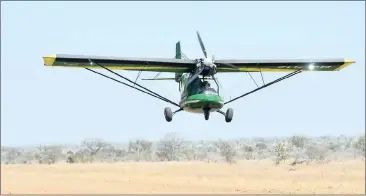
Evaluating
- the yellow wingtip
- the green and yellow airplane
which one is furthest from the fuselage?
the yellow wingtip

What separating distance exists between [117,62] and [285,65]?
7.43m

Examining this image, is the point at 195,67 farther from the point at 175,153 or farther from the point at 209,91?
the point at 175,153

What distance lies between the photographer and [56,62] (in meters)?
26.3

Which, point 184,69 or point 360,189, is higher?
point 184,69

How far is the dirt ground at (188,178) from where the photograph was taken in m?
42.6

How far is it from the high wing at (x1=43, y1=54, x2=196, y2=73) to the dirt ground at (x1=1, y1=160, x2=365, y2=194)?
1428 centimetres

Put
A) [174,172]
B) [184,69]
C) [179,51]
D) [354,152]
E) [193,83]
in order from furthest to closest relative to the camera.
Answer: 1. [354,152]
2. [174,172]
3. [179,51]
4. [184,69]
5. [193,83]

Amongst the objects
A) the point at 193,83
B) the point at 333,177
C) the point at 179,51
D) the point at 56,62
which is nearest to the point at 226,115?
the point at 193,83

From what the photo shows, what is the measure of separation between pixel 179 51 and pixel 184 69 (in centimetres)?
798

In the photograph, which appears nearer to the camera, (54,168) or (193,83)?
(193,83)

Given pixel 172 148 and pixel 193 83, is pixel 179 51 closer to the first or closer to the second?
pixel 193 83

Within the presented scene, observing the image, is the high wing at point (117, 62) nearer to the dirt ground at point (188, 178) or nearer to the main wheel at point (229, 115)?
the main wheel at point (229, 115)

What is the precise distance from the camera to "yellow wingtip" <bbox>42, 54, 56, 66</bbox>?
2550 cm

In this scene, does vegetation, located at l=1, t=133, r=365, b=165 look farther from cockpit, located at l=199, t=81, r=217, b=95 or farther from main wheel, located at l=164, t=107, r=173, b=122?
cockpit, located at l=199, t=81, r=217, b=95
